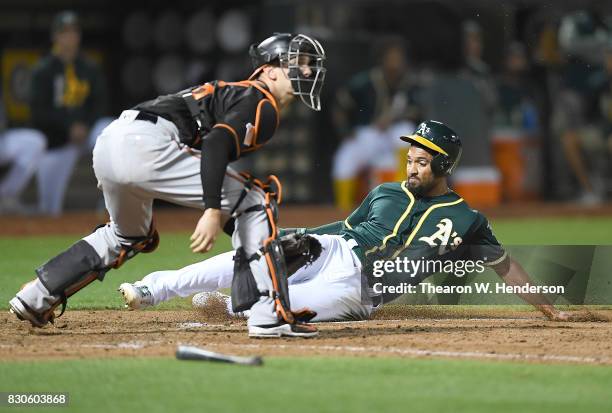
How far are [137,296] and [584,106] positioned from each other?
1348 centimetres

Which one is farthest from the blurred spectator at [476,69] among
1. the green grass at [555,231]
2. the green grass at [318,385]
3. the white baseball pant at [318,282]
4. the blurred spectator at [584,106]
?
the green grass at [318,385]

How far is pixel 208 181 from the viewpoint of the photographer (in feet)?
20.1

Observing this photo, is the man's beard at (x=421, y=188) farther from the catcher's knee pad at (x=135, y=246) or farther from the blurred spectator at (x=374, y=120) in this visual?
the blurred spectator at (x=374, y=120)

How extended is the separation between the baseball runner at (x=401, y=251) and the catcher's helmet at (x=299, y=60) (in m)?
1.00

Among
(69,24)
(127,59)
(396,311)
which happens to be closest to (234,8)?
(127,59)

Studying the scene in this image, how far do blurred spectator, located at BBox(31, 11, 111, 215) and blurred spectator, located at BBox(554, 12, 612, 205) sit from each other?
7.21 m

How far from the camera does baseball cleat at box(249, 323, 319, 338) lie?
652 cm

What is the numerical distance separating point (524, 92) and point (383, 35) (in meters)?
2.56

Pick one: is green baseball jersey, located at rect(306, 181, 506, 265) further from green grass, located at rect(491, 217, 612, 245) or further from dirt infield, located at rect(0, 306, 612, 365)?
green grass, located at rect(491, 217, 612, 245)

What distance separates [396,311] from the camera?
308 inches

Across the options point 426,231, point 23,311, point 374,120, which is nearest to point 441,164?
point 426,231

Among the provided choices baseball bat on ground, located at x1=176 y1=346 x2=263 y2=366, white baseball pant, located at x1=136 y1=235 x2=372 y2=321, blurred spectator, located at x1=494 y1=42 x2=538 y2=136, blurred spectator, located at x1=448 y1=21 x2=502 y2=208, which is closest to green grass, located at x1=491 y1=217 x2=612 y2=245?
blurred spectator, located at x1=448 y1=21 x2=502 y2=208

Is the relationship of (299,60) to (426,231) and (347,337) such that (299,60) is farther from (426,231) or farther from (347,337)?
(347,337)

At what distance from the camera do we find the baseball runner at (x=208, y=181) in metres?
6.27
